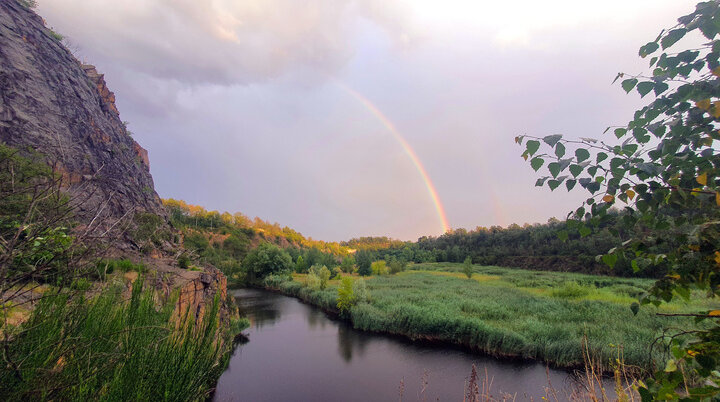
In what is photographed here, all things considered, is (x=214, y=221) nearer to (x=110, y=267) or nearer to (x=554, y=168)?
(x=110, y=267)

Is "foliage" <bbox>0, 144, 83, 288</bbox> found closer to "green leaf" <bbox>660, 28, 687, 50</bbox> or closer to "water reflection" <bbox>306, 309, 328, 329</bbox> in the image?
"green leaf" <bbox>660, 28, 687, 50</bbox>

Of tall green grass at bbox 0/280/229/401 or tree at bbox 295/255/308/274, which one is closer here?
tall green grass at bbox 0/280/229/401

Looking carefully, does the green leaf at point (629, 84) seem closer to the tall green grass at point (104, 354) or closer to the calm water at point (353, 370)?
the tall green grass at point (104, 354)

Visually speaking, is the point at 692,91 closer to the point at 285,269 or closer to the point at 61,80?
the point at 61,80

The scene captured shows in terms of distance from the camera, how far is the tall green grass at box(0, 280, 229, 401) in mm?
1568

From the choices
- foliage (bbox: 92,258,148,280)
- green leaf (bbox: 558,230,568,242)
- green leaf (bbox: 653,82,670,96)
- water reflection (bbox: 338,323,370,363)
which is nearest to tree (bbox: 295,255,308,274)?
water reflection (bbox: 338,323,370,363)

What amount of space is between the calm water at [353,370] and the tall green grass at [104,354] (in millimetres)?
8393

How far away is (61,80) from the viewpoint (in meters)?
24.4

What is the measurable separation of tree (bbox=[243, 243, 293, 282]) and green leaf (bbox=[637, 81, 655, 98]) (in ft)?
154

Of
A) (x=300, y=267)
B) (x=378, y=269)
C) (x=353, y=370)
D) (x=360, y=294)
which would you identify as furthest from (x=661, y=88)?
(x=300, y=267)

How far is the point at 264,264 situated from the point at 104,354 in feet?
152

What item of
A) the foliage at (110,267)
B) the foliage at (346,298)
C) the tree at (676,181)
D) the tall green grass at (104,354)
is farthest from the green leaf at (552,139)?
the foliage at (346,298)

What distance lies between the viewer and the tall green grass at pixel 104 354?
5.15 feet

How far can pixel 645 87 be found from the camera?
55.2 inches
